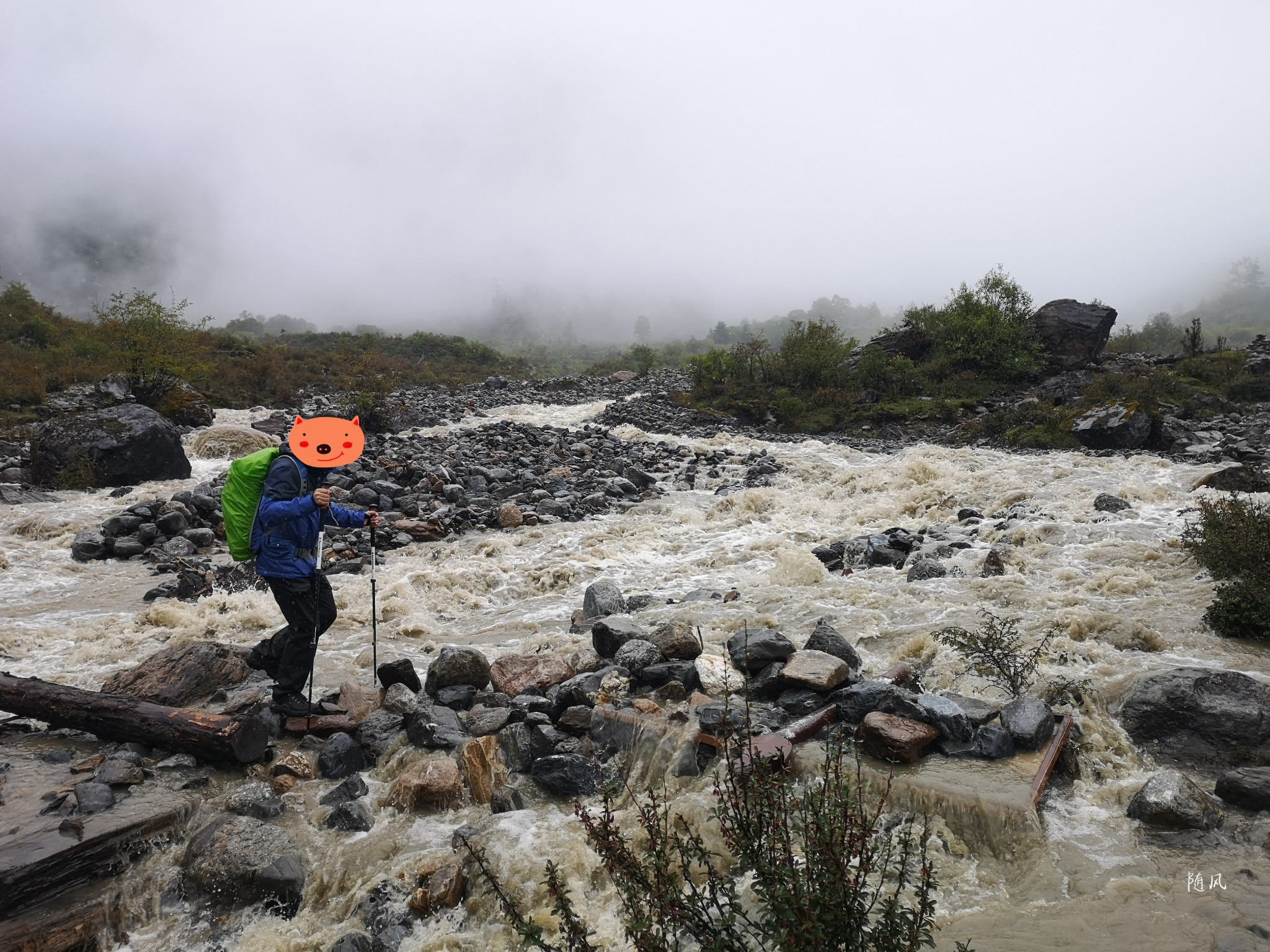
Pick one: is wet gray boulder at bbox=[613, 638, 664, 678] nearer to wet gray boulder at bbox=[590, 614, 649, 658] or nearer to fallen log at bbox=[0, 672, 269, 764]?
wet gray boulder at bbox=[590, 614, 649, 658]

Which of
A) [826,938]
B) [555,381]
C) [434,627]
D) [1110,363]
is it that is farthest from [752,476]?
[555,381]

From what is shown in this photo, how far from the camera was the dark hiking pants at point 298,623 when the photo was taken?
17.4 feet

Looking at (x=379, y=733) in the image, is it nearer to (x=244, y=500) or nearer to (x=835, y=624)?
(x=244, y=500)

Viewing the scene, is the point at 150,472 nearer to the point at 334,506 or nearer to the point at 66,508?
the point at 66,508

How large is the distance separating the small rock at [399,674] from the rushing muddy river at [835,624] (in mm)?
848

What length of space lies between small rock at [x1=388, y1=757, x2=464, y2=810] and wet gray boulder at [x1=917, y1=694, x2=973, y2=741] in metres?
3.34

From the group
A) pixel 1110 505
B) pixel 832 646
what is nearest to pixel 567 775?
pixel 832 646

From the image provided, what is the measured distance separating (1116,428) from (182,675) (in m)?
20.4

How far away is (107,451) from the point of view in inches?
560

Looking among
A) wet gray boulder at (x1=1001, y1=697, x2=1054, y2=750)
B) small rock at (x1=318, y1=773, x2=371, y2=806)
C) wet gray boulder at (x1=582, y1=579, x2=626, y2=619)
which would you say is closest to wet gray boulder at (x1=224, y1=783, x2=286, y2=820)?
small rock at (x1=318, y1=773, x2=371, y2=806)

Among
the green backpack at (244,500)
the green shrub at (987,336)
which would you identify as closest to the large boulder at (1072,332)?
the green shrub at (987,336)

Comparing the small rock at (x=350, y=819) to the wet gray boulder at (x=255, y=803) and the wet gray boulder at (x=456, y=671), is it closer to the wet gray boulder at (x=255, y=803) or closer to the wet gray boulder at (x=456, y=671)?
the wet gray boulder at (x=255, y=803)

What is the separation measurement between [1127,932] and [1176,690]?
235 centimetres

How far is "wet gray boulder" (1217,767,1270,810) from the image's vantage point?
3781mm
